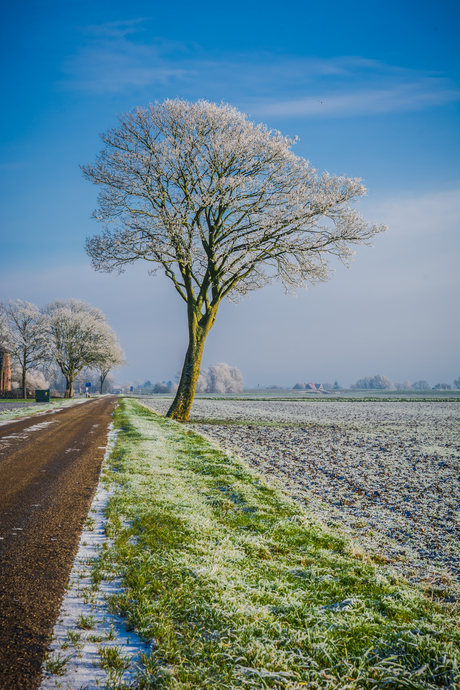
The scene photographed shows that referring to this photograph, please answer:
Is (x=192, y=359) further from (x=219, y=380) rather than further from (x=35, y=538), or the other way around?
(x=219, y=380)

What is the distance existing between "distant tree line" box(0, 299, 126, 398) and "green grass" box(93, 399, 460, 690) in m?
55.4

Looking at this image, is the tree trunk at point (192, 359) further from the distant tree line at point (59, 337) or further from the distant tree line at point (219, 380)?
the distant tree line at point (219, 380)

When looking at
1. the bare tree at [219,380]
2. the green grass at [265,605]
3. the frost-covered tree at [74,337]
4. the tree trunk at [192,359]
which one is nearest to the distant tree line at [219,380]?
the bare tree at [219,380]

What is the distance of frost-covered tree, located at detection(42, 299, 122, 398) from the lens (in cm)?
5716

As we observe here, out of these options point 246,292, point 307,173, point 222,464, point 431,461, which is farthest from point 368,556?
point 246,292

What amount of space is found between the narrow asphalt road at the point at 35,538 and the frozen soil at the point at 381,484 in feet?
12.3

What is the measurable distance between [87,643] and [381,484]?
6.56 meters

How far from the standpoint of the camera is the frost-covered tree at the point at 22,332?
52.9 m

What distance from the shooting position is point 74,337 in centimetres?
5856

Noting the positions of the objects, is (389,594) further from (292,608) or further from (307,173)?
(307,173)

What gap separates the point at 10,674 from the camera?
2496 mm

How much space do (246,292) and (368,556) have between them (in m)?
18.6

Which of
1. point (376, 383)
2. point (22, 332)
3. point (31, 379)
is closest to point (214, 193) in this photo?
point (22, 332)

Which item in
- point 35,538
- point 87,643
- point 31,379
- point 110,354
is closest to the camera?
point 87,643
